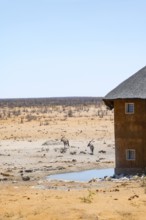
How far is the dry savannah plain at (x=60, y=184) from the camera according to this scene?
16.8m

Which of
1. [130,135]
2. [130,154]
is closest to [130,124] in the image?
[130,135]

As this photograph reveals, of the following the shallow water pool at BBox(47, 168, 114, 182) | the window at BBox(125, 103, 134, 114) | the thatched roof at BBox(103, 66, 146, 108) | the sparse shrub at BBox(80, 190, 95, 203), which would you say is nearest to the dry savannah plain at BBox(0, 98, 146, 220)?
the sparse shrub at BBox(80, 190, 95, 203)

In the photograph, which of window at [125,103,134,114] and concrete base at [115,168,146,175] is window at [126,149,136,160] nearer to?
concrete base at [115,168,146,175]

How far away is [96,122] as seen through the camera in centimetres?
6219

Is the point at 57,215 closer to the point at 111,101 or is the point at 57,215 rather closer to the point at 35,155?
the point at 111,101

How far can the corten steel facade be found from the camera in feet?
88.9

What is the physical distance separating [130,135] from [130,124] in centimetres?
57

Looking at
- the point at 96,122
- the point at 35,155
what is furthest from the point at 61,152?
the point at 96,122

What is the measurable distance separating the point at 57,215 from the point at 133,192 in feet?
15.9

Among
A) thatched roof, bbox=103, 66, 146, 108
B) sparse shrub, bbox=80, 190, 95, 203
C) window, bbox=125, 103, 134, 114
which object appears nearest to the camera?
sparse shrub, bbox=80, 190, 95, 203

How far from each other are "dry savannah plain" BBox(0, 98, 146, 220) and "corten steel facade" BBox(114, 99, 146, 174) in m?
2.46

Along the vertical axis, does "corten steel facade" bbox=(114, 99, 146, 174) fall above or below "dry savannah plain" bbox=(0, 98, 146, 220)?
above

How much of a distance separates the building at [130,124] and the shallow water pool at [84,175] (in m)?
1.37

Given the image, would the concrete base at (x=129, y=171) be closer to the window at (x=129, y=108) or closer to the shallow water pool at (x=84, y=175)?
the shallow water pool at (x=84, y=175)
